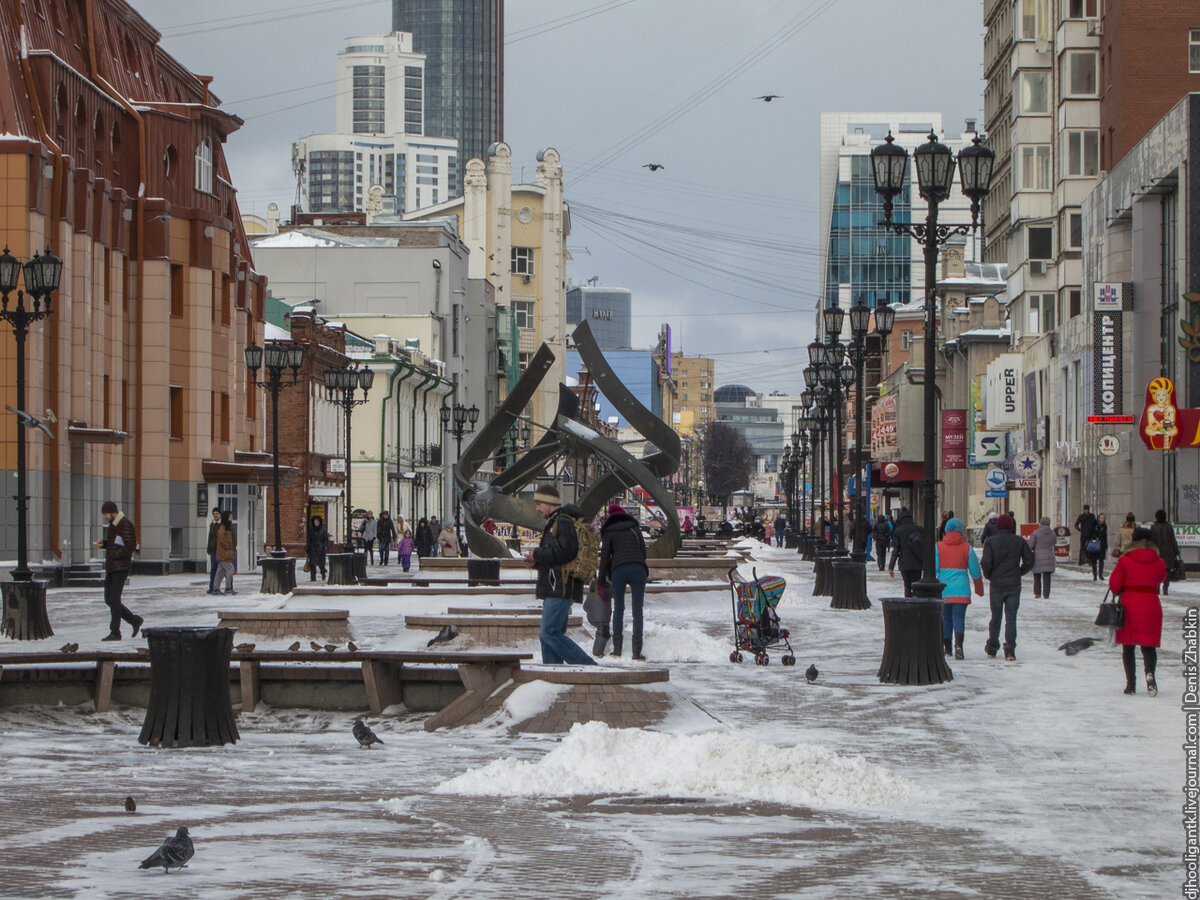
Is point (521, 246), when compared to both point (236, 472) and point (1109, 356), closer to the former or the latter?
point (236, 472)

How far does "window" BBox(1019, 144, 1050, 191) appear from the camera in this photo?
64312 mm

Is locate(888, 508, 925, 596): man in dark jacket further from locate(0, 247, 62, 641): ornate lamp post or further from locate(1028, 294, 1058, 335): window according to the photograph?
locate(1028, 294, 1058, 335): window

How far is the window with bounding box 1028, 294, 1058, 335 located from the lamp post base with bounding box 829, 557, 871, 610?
35.4 meters

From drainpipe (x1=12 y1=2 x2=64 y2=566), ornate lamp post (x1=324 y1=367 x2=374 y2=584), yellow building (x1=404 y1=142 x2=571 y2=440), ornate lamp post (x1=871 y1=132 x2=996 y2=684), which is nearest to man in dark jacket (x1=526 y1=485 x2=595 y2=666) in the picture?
ornate lamp post (x1=871 y1=132 x2=996 y2=684)

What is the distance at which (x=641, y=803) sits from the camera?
373 inches

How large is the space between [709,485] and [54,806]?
575ft

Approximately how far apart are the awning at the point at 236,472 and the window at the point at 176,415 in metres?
1.00

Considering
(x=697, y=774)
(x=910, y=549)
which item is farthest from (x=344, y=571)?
(x=697, y=774)

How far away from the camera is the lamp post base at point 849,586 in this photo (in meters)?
27.8

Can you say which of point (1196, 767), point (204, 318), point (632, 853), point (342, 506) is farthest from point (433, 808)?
point (342, 506)

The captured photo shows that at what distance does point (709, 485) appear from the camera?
184 meters

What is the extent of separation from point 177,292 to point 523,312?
6576 centimetres

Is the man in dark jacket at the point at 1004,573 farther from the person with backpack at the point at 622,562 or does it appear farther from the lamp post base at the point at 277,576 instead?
the lamp post base at the point at 277,576

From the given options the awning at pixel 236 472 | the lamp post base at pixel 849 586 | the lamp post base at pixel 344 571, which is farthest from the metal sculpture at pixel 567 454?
the awning at pixel 236 472
